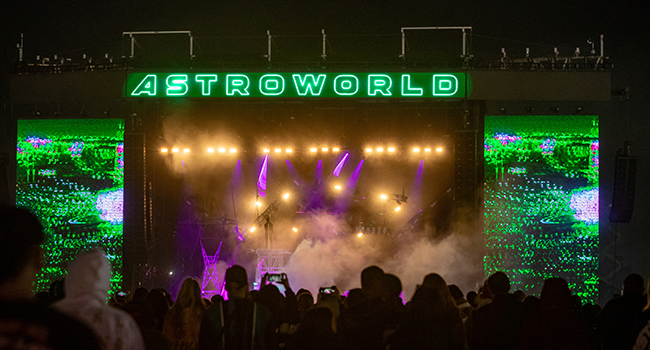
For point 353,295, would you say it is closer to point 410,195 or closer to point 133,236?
point 133,236

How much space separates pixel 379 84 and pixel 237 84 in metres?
2.99

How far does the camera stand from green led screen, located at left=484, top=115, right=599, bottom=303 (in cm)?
1302

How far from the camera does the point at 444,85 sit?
1248 centimetres

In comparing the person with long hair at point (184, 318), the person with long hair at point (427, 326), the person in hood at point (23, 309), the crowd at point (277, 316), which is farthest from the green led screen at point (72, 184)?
the person in hood at point (23, 309)

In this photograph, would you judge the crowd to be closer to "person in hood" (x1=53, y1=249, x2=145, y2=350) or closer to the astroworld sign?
"person in hood" (x1=53, y1=249, x2=145, y2=350)

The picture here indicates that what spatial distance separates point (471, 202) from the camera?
12234 mm

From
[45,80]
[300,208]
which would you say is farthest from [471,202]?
[45,80]

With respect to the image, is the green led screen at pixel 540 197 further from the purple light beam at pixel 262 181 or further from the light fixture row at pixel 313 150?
the purple light beam at pixel 262 181

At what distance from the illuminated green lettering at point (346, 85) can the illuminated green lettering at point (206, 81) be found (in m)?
2.58

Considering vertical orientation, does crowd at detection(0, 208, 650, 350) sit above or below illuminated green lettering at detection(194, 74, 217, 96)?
below

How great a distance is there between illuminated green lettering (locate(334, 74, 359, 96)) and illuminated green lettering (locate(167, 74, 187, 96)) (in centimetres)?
318

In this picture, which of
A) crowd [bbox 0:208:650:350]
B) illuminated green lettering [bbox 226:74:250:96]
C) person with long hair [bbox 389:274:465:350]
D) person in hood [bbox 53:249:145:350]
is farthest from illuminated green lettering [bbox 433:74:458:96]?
person in hood [bbox 53:249:145:350]

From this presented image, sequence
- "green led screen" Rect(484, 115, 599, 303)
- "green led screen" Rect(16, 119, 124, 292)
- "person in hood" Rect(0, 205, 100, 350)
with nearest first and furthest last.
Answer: "person in hood" Rect(0, 205, 100, 350), "green led screen" Rect(484, 115, 599, 303), "green led screen" Rect(16, 119, 124, 292)

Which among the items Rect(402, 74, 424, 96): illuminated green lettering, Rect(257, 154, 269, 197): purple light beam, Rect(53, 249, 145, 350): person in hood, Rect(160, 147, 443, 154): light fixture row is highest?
Rect(402, 74, 424, 96): illuminated green lettering
